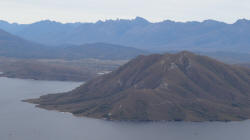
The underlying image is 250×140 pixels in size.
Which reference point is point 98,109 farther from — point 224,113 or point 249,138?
point 249,138

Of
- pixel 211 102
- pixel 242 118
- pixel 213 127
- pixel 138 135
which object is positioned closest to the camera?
pixel 138 135

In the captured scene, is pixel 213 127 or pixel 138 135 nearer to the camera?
pixel 138 135

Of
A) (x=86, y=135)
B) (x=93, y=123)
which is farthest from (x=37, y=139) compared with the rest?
(x=93, y=123)

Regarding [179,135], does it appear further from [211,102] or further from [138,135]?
[211,102]

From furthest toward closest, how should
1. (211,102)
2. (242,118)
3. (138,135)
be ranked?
(211,102)
(242,118)
(138,135)

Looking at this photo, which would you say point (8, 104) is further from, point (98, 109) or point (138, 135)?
point (138, 135)

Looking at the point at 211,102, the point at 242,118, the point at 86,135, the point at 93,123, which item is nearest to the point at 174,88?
the point at 211,102

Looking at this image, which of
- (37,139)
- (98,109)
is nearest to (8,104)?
(98,109)

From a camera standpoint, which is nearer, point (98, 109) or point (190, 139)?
point (190, 139)

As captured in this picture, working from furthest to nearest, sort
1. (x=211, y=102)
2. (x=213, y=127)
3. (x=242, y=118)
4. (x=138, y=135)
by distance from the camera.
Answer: (x=211, y=102)
(x=242, y=118)
(x=213, y=127)
(x=138, y=135)
